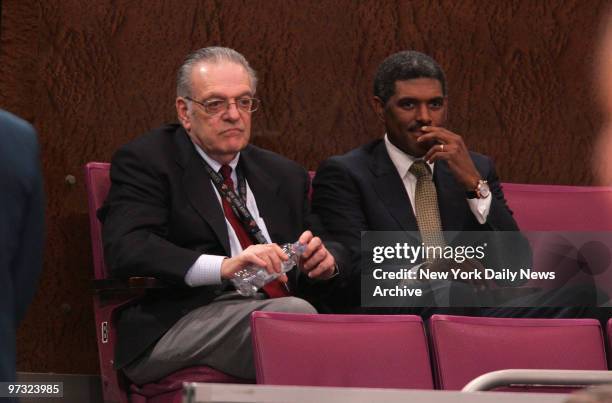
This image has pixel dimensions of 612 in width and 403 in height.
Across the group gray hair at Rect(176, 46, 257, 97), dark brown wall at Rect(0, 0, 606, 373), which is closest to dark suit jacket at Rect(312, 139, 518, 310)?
gray hair at Rect(176, 46, 257, 97)

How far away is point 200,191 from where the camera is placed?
76.2 inches

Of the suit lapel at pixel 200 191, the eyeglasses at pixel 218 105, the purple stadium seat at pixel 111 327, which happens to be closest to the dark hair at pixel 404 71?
the eyeglasses at pixel 218 105

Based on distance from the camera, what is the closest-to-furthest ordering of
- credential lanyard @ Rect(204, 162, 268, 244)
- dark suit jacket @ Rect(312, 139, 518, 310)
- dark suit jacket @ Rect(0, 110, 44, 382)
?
dark suit jacket @ Rect(0, 110, 44, 382)
credential lanyard @ Rect(204, 162, 268, 244)
dark suit jacket @ Rect(312, 139, 518, 310)

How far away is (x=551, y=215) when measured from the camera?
7.52 feet

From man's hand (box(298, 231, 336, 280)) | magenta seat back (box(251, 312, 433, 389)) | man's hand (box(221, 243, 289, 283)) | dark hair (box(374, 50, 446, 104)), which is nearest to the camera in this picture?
magenta seat back (box(251, 312, 433, 389))

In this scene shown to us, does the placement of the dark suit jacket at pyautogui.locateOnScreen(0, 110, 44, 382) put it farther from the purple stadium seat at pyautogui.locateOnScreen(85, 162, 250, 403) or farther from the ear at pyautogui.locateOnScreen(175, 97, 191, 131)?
the ear at pyautogui.locateOnScreen(175, 97, 191, 131)

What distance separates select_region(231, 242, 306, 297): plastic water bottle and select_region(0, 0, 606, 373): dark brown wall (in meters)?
0.62

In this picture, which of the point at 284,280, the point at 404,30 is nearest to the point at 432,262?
the point at 284,280

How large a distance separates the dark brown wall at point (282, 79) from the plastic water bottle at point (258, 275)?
0.62 meters

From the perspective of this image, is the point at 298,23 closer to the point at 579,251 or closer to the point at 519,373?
the point at 579,251

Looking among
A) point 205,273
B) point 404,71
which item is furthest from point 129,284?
point 404,71

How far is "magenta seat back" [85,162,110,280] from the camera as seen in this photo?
1983 mm

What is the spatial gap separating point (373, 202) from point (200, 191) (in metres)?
0.34

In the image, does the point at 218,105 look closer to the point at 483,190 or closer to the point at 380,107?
the point at 380,107
